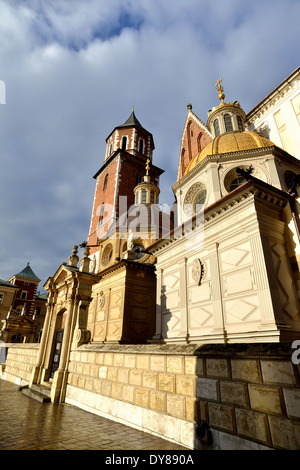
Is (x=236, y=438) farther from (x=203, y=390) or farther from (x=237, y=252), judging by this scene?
(x=237, y=252)

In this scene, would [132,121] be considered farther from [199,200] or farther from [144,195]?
[199,200]

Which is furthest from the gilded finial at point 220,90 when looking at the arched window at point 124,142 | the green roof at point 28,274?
the green roof at point 28,274

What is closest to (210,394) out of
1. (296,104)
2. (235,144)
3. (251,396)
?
(251,396)

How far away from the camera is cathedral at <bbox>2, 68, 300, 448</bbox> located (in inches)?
180

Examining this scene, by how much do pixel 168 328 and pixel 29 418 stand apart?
7.17 metres

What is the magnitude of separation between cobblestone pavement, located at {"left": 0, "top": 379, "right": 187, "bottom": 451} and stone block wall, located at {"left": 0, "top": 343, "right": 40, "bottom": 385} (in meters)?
7.07

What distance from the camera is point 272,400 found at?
3.33 meters

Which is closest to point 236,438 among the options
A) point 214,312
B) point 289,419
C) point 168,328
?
point 289,419

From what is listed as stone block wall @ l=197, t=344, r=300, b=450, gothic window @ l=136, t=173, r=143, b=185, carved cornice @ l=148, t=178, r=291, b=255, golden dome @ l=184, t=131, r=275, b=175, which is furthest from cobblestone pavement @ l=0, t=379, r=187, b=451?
gothic window @ l=136, t=173, r=143, b=185

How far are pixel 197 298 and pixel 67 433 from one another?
710 cm

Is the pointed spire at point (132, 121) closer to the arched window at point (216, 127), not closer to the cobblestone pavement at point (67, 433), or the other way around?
the arched window at point (216, 127)

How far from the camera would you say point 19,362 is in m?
15.6

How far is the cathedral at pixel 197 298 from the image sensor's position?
15.0 ft

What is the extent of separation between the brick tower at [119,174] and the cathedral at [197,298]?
882 cm
